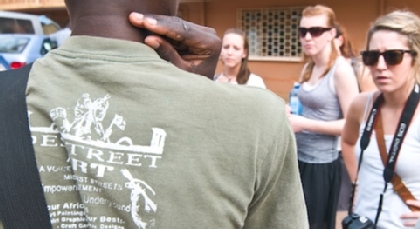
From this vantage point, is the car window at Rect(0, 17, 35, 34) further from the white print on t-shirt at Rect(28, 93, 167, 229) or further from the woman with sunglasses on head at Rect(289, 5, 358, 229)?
the white print on t-shirt at Rect(28, 93, 167, 229)

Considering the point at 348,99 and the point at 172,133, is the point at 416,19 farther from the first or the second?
the point at 172,133

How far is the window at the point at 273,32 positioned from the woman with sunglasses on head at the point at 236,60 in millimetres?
4733

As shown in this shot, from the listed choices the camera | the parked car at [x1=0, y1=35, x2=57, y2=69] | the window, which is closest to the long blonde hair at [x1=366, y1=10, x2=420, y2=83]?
the camera

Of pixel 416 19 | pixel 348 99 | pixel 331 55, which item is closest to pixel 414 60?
pixel 416 19

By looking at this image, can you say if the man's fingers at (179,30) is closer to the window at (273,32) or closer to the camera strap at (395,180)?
the camera strap at (395,180)

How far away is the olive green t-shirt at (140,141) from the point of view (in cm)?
86

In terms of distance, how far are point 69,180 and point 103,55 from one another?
0.85ft

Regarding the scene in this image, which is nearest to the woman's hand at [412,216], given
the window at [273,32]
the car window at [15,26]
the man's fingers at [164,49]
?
the man's fingers at [164,49]

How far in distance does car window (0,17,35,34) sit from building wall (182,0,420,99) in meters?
4.49

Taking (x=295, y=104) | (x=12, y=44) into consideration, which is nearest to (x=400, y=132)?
(x=295, y=104)

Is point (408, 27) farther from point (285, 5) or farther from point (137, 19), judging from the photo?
point (285, 5)

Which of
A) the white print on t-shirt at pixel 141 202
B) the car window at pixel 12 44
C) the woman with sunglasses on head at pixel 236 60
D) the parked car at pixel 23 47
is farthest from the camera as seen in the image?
the car window at pixel 12 44

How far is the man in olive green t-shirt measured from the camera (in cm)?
86

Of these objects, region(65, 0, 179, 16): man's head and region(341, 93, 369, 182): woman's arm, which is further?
region(341, 93, 369, 182): woman's arm
